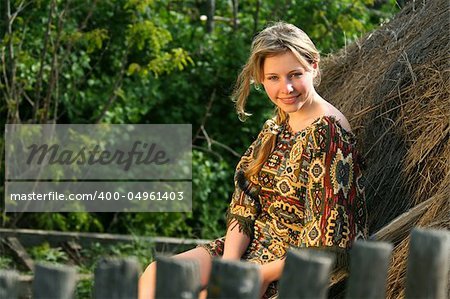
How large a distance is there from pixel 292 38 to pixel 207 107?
4.98 metres

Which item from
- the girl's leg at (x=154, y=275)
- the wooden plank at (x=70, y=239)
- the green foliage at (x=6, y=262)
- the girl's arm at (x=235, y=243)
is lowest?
the green foliage at (x=6, y=262)

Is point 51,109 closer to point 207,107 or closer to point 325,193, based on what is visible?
point 207,107

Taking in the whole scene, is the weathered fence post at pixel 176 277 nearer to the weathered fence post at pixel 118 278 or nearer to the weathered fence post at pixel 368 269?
the weathered fence post at pixel 118 278

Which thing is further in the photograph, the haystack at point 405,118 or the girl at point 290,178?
the haystack at point 405,118

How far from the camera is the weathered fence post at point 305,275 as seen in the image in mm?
2205

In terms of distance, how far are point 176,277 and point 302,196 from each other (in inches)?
66.8

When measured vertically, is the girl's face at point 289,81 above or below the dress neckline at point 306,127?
above

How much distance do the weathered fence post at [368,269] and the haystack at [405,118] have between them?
1.25 metres

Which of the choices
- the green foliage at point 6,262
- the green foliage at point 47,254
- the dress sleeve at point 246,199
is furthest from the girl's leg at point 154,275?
the green foliage at point 47,254

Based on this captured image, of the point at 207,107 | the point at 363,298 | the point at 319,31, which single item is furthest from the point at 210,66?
the point at 363,298

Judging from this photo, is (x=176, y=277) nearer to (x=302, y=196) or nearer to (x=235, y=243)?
(x=302, y=196)

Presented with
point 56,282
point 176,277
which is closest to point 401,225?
point 176,277

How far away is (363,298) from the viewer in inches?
91.7

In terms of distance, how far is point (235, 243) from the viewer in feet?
13.2
